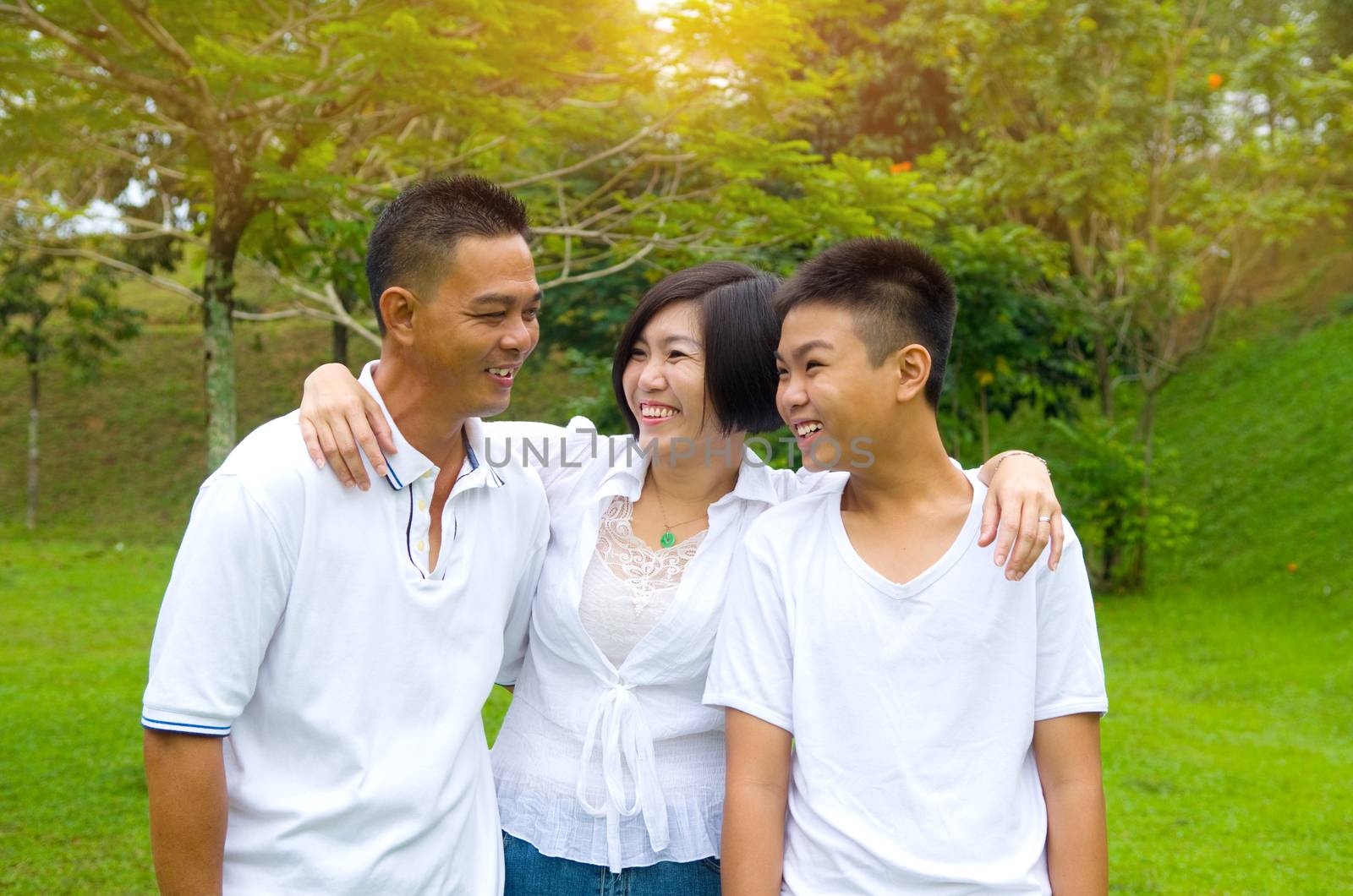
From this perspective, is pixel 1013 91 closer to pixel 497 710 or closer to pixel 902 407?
pixel 497 710

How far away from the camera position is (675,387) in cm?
218

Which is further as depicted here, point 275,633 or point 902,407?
point 902,407

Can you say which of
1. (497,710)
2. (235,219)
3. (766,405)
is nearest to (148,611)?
(497,710)

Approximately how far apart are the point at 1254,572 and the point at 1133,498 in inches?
54.7

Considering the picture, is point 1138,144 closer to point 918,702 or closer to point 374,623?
point 918,702

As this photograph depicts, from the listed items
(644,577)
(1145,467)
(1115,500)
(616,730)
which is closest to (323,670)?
(616,730)

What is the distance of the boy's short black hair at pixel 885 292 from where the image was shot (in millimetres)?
1850

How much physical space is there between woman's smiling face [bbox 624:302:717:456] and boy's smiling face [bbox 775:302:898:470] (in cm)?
33

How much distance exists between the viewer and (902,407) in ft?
6.13

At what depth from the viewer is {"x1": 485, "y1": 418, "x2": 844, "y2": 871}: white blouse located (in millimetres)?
1931

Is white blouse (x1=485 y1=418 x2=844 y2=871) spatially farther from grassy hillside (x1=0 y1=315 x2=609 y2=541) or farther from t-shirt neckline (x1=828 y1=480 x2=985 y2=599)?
grassy hillside (x1=0 y1=315 x2=609 y2=541)

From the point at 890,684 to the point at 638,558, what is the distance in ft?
1.89

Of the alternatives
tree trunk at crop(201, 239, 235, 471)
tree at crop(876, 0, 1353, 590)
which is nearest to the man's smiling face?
tree trunk at crop(201, 239, 235, 471)

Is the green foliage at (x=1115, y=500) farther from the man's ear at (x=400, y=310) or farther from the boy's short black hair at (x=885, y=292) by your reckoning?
the man's ear at (x=400, y=310)
